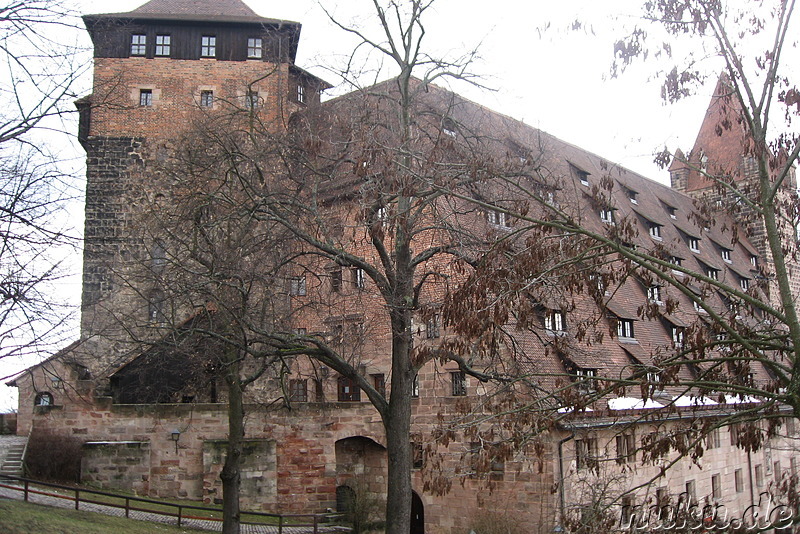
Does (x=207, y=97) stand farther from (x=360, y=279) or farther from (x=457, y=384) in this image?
(x=457, y=384)

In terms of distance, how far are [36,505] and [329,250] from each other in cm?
828

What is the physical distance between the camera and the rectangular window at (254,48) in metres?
27.8

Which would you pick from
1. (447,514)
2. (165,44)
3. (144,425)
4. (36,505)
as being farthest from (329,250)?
(165,44)

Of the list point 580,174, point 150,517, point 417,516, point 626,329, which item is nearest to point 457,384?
point 417,516

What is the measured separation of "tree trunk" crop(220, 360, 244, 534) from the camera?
1467 centimetres

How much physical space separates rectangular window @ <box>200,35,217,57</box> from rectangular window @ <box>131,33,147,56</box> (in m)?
1.94

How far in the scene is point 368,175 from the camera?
30.8ft

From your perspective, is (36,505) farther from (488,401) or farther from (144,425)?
(488,401)

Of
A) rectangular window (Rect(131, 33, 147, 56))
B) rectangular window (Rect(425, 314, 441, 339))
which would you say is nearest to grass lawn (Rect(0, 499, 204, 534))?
rectangular window (Rect(425, 314, 441, 339))

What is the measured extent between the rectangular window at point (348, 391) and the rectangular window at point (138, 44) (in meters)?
13.5

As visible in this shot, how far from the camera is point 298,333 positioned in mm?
13617

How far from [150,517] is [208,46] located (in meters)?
16.7

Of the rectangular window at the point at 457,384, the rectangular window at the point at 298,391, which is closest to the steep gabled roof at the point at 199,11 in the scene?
the rectangular window at the point at 298,391

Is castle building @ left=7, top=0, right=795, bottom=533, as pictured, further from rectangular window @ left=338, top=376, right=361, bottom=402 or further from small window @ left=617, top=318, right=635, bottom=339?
small window @ left=617, top=318, right=635, bottom=339
